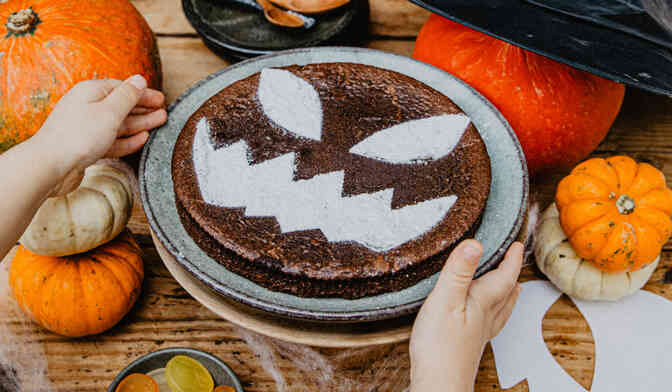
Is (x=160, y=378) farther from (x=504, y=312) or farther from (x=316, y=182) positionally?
(x=504, y=312)

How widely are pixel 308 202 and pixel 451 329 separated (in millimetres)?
371

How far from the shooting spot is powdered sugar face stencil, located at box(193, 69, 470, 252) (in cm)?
101

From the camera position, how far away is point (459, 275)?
0.88 m

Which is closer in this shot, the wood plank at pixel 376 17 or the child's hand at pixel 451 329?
the child's hand at pixel 451 329

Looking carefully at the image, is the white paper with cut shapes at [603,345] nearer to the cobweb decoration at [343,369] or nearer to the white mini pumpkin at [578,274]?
the white mini pumpkin at [578,274]

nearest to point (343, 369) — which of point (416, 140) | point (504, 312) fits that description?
point (504, 312)

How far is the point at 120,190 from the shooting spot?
1.20 metres

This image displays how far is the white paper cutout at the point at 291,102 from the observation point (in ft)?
3.89

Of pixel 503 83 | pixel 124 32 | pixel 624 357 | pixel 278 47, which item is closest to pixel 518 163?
pixel 503 83

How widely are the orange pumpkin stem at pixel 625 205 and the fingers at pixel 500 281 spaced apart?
0.34 metres

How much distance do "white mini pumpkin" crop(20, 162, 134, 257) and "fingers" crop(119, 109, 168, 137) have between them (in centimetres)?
13

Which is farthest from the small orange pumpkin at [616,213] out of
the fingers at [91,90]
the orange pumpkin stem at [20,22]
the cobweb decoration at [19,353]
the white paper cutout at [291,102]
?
the orange pumpkin stem at [20,22]

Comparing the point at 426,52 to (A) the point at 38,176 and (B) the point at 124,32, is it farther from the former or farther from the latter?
(A) the point at 38,176

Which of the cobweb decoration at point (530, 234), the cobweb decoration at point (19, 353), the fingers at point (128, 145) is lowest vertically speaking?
the cobweb decoration at point (19, 353)
